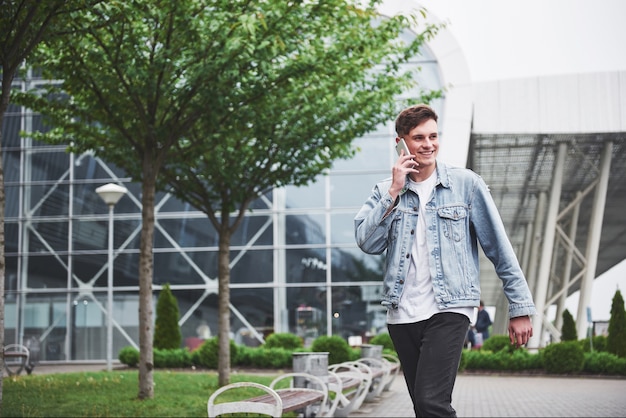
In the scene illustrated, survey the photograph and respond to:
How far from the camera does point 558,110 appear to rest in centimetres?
2467

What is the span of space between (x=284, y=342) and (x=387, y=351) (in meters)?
2.66

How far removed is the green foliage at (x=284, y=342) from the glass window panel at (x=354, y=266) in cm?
276

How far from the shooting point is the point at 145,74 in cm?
1090

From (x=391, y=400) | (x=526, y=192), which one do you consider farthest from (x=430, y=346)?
(x=526, y=192)

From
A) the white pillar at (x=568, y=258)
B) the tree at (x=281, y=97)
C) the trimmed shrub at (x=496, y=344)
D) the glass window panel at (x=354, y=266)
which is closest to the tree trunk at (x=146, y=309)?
the tree at (x=281, y=97)

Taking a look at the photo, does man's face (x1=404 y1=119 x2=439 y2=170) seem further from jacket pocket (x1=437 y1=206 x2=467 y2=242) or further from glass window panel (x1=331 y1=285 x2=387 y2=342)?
glass window panel (x1=331 y1=285 x2=387 y2=342)

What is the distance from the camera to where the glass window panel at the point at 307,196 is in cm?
2575

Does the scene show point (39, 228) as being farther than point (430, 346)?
Yes

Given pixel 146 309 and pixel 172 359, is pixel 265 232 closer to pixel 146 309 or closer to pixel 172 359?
pixel 172 359

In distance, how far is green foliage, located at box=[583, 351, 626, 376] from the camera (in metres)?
21.0

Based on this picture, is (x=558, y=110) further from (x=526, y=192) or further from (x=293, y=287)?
(x=526, y=192)

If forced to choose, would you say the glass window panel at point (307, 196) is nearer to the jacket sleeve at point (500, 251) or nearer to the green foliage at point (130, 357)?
the green foliage at point (130, 357)

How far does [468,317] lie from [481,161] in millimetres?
25911

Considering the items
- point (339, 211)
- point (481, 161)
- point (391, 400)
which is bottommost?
point (391, 400)
